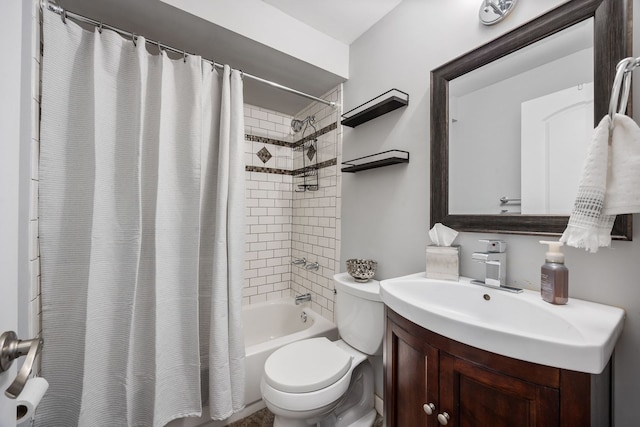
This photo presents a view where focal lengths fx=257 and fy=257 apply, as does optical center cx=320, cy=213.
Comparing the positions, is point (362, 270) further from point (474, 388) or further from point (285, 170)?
point (285, 170)

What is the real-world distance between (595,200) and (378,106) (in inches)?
42.3

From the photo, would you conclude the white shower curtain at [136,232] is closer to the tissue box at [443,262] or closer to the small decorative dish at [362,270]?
the small decorative dish at [362,270]

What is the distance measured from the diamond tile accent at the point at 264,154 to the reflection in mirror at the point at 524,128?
165cm

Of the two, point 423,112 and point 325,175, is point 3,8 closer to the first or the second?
point 423,112

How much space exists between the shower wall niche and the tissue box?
2.81ft

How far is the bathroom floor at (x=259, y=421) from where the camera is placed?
1.53 metres

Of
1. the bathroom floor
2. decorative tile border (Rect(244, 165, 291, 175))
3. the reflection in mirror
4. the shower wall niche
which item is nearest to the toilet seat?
the bathroom floor

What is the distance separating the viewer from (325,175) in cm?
216

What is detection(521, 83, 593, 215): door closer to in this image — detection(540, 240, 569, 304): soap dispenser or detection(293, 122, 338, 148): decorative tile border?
detection(540, 240, 569, 304): soap dispenser

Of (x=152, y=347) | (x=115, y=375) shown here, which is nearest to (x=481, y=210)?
(x=152, y=347)

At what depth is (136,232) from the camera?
1.24 m

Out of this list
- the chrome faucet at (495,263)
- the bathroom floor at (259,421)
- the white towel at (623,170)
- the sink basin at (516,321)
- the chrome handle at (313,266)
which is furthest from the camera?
the chrome handle at (313,266)

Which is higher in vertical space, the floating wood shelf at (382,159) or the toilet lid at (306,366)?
the floating wood shelf at (382,159)

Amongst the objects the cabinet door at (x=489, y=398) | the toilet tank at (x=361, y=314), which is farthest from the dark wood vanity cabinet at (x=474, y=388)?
the toilet tank at (x=361, y=314)
